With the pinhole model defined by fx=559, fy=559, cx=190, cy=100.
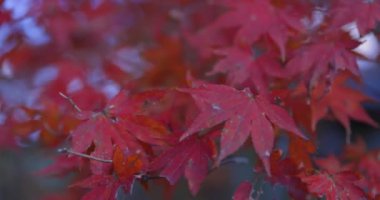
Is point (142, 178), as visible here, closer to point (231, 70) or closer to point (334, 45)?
point (231, 70)

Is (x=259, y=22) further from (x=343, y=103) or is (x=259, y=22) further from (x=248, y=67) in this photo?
(x=343, y=103)

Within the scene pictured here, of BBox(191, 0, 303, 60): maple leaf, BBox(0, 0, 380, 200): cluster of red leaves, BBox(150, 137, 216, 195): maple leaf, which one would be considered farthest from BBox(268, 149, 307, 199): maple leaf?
BBox(191, 0, 303, 60): maple leaf

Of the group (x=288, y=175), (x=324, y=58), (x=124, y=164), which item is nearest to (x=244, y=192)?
(x=288, y=175)

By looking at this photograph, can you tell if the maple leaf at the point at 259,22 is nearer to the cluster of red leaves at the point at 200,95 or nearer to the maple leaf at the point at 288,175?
the cluster of red leaves at the point at 200,95

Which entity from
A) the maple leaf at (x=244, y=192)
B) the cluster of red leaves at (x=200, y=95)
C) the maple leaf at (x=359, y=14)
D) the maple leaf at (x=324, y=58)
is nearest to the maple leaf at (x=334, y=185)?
the cluster of red leaves at (x=200, y=95)

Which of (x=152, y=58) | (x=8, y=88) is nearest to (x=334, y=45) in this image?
(x=152, y=58)

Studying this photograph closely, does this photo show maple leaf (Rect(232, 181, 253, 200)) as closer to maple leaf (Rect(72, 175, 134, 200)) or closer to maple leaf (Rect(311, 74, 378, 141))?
maple leaf (Rect(72, 175, 134, 200))
